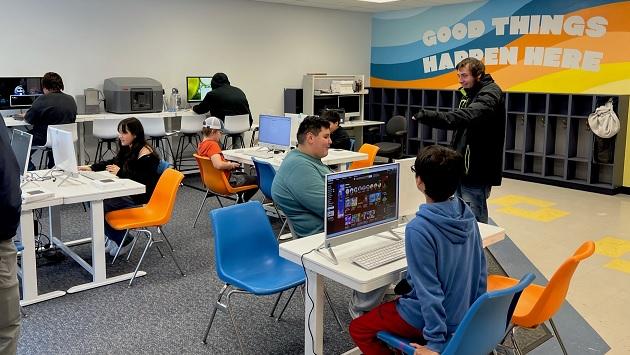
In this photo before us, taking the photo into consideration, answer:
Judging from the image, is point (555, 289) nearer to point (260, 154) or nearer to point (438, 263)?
point (438, 263)

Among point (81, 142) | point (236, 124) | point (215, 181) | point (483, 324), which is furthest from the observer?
point (236, 124)

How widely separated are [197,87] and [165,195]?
14.8ft

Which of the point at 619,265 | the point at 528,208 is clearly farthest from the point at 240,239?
the point at 528,208

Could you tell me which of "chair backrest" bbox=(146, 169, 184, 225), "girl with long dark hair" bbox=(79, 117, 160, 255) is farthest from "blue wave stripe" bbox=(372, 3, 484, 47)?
"chair backrest" bbox=(146, 169, 184, 225)

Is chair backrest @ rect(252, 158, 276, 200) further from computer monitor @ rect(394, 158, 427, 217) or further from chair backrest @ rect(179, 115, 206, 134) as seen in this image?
chair backrest @ rect(179, 115, 206, 134)

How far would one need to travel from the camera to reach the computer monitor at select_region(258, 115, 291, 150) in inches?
238

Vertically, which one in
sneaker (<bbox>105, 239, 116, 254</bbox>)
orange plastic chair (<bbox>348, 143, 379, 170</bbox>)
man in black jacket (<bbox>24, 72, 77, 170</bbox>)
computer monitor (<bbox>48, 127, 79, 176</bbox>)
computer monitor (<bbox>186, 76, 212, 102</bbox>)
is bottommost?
sneaker (<bbox>105, 239, 116, 254</bbox>)

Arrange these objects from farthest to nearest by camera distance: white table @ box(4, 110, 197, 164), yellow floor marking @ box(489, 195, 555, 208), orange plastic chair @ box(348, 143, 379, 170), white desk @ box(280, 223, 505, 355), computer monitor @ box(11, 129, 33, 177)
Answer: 1. yellow floor marking @ box(489, 195, 555, 208)
2. white table @ box(4, 110, 197, 164)
3. orange plastic chair @ box(348, 143, 379, 170)
4. computer monitor @ box(11, 129, 33, 177)
5. white desk @ box(280, 223, 505, 355)

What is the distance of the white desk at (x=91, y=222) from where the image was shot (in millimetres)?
3781

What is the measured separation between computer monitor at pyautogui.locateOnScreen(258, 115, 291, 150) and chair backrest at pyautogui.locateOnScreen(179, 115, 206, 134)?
7.01ft

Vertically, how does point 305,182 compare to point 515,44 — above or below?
below

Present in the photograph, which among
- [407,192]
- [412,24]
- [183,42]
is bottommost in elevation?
[407,192]

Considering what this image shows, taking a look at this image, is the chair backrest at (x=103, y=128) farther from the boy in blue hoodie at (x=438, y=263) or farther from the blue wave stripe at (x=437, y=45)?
the boy in blue hoodie at (x=438, y=263)

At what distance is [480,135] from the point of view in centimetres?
423
